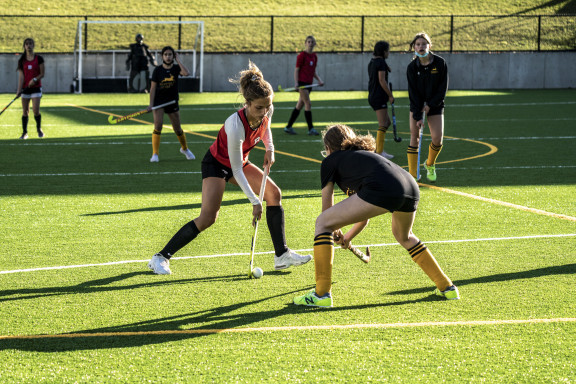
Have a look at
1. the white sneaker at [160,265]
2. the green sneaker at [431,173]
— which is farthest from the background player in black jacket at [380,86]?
the white sneaker at [160,265]

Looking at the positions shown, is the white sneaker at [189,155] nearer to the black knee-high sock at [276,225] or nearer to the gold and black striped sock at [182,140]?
the gold and black striped sock at [182,140]

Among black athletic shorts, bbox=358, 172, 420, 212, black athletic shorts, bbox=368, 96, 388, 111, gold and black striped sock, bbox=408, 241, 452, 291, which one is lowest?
gold and black striped sock, bbox=408, 241, 452, 291

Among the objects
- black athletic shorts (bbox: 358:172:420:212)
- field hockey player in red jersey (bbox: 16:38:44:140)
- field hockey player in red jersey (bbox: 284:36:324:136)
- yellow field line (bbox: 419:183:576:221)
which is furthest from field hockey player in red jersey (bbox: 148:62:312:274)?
field hockey player in red jersey (bbox: 284:36:324:136)

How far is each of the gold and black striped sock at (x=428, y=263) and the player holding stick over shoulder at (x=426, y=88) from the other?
18.7ft

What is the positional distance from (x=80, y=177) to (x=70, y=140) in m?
5.09

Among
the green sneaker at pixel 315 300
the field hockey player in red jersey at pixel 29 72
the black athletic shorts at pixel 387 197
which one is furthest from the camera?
the field hockey player in red jersey at pixel 29 72

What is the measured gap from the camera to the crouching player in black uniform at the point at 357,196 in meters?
5.89

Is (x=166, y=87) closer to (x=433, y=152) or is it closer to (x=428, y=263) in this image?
(x=433, y=152)

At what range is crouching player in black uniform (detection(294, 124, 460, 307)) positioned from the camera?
5.89m

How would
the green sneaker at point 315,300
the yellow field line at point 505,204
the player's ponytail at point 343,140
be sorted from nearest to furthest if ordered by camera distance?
the player's ponytail at point 343,140
the green sneaker at point 315,300
the yellow field line at point 505,204

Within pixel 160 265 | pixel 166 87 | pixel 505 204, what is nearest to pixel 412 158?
pixel 505 204

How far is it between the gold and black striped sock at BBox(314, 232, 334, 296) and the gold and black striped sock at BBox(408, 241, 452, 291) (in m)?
0.61

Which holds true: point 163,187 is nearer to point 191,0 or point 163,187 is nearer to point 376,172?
point 376,172

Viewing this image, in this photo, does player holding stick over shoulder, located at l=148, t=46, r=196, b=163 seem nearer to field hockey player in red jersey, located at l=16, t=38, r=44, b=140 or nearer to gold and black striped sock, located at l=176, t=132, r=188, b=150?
gold and black striped sock, located at l=176, t=132, r=188, b=150
